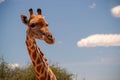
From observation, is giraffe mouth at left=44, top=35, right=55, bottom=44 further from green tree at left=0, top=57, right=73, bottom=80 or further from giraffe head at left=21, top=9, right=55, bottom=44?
green tree at left=0, top=57, right=73, bottom=80

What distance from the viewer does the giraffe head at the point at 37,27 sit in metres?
2.00

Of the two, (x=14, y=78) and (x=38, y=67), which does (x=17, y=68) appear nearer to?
(x=14, y=78)

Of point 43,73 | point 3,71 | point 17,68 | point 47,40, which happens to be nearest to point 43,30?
point 47,40

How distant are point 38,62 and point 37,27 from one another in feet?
0.75

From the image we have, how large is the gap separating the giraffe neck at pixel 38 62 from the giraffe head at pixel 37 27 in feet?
0.17

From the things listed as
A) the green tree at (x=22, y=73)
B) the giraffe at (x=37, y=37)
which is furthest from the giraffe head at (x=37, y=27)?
the green tree at (x=22, y=73)

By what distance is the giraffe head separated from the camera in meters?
A: 2.00

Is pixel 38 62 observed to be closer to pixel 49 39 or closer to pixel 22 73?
pixel 49 39

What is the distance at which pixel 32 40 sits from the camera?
2213 mm

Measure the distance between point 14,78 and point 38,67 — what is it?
4.40 meters

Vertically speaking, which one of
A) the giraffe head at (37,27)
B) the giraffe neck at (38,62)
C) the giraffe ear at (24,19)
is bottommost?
the giraffe neck at (38,62)

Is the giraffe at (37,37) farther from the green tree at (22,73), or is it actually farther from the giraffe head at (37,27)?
the green tree at (22,73)

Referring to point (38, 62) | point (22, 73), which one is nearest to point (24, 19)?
point (38, 62)

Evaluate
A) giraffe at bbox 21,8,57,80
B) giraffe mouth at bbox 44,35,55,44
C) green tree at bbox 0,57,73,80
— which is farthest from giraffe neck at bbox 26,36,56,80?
green tree at bbox 0,57,73,80
